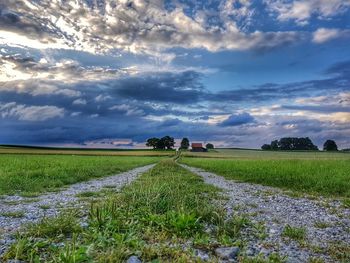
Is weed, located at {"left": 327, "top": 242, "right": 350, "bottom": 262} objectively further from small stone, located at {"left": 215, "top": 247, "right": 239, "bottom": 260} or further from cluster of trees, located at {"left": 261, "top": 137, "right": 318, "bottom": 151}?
cluster of trees, located at {"left": 261, "top": 137, "right": 318, "bottom": 151}

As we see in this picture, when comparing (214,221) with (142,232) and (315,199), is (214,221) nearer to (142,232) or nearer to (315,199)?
(142,232)

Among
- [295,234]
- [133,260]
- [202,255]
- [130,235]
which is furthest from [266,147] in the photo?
[133,260]

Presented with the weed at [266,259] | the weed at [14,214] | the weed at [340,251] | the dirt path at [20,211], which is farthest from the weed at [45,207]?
the weed at [340,251]

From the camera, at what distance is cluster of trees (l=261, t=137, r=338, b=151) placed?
137 m

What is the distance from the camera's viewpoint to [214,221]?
9.52 m

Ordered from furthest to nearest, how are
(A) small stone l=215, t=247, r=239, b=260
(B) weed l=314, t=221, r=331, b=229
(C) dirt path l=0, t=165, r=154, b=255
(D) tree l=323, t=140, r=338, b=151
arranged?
(D) tree l=323, t=140, r=338, b=151 → (B) weed l=314, t=221, r=331, b=229 → (C) dirt path l=0, t=165, r=154, b=255 → (A) small stone l=215, t=247, r=239, b=260

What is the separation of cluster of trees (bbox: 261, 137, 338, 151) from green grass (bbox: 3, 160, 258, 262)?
13964 centimetres

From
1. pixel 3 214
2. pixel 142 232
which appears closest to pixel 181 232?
pixel 142 232

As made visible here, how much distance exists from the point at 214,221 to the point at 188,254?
9.69ft

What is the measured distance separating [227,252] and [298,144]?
145m

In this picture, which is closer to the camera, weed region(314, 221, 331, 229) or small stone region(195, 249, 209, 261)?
small stone region(195, 249, 209, 261)

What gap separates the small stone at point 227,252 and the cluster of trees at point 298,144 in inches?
5587

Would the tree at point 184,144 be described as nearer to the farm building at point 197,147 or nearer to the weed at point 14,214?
the farm building at point 197,147

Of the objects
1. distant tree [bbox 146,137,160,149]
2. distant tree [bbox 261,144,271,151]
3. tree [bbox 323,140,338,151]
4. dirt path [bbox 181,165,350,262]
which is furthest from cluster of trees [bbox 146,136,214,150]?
dirt path [bbox 181,165,350,262]
